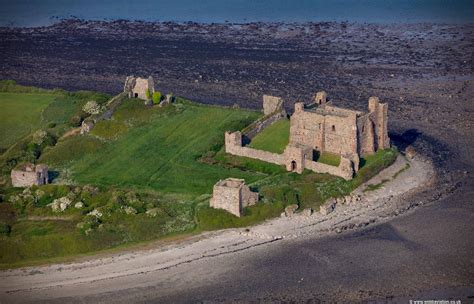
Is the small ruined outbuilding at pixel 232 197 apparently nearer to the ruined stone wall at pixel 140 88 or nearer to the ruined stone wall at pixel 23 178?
the ruined stone wall at pixel 23 178

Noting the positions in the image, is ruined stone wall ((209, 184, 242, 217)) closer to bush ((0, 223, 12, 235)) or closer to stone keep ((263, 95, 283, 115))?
bush ((0, 223, 12, 235))

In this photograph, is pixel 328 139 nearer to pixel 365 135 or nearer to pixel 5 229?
pixel 365 135

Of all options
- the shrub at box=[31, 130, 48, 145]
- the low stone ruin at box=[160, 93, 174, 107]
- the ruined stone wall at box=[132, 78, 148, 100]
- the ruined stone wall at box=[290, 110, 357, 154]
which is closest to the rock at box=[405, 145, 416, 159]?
the ruined stone wall at box=[290, 110, 357, 154]

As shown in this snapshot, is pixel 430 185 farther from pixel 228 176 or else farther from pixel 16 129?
pixel 16 129

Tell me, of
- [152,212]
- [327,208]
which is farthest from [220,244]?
[327,208]

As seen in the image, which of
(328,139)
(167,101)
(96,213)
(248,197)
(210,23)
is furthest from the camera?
(210,23)

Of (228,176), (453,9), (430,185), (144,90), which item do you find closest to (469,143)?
(430,185)

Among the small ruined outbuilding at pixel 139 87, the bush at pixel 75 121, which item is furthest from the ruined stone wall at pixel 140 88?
the bush at pixel 75 121
